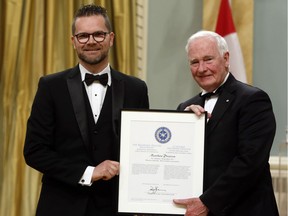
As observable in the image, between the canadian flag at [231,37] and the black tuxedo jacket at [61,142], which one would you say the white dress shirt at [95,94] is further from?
the canadian flag at [231,37]

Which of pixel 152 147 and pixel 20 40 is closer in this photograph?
pixel 152 147

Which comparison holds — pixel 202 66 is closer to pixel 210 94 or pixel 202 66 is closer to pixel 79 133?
pixel 210 94

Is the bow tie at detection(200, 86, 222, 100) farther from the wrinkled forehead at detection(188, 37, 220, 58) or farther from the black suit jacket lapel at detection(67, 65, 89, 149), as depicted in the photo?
the black suit jacket lapel at detection(67, 65, 89, 149)

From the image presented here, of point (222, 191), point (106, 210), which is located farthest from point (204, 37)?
point (106, 210)

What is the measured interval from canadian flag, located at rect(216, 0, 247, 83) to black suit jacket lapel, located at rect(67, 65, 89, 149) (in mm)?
1566

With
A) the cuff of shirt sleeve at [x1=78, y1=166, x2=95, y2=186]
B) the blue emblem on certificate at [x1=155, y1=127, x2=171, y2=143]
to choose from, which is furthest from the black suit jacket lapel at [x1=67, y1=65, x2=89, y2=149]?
the blue emblem on certificate at [x1=155, y1=127, x2=171, y2=143]

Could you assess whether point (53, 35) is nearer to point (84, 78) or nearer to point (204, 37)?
point (84, 78)

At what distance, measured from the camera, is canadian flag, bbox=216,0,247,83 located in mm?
3910

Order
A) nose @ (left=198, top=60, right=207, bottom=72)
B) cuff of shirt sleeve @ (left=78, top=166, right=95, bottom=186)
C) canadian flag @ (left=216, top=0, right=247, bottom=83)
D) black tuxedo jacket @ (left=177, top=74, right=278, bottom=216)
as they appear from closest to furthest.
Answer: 1. black tuxedo jacket @ (left=177, top=74, right=278, bottom=216)
2. cuff of shirt sleeve @ (left=78, top=166, right=95, bottom=186)
3. nose @ (left=198, top=60, right=207, bottom=72)
4. canadian flag @ (left=216, top=0, right=247, bottom=83)

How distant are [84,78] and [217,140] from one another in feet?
2.29

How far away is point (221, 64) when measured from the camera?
2.60 metres

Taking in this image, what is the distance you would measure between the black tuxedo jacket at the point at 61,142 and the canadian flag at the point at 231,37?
1.51 metres

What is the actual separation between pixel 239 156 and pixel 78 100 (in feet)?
2.54

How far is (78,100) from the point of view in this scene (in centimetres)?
258
